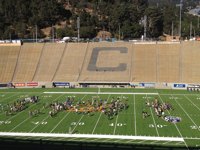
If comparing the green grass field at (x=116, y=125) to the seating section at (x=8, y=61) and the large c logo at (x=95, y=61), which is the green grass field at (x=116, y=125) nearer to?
the seating section at (x=8, y=61)

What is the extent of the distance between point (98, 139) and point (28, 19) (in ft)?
290

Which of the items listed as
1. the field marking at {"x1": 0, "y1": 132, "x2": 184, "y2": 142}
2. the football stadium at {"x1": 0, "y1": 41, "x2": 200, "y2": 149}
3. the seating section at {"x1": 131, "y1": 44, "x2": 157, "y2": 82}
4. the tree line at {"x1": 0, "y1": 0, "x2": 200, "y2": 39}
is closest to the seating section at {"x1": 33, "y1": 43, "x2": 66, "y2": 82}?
the football stadium at {"x1": 0, "y1": 41, "x2": 200, "y2": 149}

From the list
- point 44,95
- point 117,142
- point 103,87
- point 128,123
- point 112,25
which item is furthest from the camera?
point 112,25

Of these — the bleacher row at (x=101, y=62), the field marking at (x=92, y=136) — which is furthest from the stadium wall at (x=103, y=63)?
the field marking at (x=92, y=136)

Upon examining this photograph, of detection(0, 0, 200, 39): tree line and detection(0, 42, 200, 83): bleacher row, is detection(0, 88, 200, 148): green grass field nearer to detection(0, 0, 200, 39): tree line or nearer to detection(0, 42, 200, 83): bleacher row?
detection(0, 42, 200, 83): bleacher row

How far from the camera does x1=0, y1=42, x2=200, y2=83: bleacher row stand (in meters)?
57.9

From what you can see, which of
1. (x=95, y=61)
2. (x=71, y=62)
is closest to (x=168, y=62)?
(x=95, y=61)

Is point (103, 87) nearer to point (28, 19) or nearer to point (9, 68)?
point (9, 68)

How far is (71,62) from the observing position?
208 ft

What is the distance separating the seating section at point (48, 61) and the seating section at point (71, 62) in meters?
1.02

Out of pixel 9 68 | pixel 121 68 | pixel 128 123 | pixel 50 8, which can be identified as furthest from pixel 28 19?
pixel 128 123

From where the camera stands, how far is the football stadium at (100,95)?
27156 mm

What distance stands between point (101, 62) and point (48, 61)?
31.7 ft

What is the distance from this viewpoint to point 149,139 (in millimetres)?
26219
